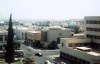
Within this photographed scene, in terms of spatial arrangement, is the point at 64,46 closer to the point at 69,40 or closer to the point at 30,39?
the point at 69,40

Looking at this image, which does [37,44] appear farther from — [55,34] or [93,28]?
[93,28]

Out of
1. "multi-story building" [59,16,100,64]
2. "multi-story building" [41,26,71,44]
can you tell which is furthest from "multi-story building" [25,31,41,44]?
"multi-story building" [59,16,100,64]

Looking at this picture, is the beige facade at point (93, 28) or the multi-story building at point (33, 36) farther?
the multi-story building at point (33, 36)

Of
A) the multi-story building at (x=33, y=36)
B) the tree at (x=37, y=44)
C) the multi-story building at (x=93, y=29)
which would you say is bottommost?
the tree at (x=37, y=44)

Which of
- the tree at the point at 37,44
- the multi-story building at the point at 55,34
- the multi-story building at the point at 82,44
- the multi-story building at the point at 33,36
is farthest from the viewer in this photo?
the multi-story building at the point at 33,36

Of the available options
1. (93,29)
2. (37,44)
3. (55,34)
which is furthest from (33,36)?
(93,29)

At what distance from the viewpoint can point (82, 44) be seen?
42.8m

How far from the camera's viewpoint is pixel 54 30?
2263 inches

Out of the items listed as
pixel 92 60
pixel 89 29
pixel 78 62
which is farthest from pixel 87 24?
pixel 92 60

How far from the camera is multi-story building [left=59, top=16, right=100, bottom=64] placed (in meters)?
37.0

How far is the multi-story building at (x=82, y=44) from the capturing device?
37.0 metres

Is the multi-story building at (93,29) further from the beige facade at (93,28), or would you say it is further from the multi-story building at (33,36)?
the multi-story building at (33,36)

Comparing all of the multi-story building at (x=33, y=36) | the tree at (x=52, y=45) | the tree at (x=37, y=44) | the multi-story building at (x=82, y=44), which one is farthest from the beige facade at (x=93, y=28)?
the multi-story building at (x=33, y=36)

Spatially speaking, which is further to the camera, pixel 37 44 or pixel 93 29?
pixel 37 44
